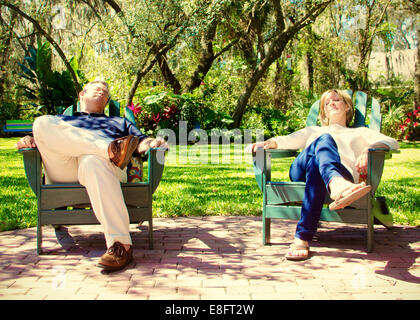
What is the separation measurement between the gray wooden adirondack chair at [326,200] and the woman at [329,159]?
0.08 metres

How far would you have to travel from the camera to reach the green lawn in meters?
4.32

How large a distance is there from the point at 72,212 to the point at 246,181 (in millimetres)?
3587

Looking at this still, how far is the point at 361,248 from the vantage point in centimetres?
319

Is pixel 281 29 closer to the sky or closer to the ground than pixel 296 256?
closer to the sky

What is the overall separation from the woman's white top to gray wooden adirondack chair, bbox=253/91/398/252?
0.08 meters

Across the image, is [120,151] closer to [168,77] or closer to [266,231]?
[266,231]

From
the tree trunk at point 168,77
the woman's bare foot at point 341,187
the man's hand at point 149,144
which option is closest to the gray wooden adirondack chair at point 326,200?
the woman's bare foot at point 341,187

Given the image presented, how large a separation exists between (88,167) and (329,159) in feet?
5.27

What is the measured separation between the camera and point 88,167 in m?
2.86

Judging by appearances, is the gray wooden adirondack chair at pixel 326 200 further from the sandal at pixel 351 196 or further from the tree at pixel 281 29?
the tree at pixel 281 29

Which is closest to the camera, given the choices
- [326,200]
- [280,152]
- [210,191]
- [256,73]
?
[326,200]

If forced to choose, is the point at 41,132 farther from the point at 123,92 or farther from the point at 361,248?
the point at 123,92

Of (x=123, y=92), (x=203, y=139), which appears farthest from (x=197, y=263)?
(x=123, y=92)

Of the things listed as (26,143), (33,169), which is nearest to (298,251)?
(33,169)
